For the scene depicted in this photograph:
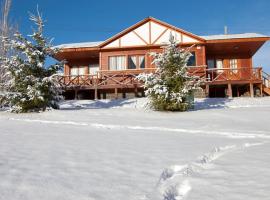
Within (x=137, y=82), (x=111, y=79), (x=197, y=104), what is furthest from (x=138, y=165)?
(x=111, y=79)

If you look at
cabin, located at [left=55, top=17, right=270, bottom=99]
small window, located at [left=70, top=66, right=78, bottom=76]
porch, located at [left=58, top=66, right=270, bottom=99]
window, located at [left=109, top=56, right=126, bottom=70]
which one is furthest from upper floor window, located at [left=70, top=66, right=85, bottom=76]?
window, located at [left=109, top=56, right=126, bottom=70]

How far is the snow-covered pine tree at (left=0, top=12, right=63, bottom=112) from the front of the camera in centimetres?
1292

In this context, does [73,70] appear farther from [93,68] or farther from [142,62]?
[142,62]

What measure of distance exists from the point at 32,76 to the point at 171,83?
570 centimetres

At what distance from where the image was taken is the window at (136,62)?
2161 cm

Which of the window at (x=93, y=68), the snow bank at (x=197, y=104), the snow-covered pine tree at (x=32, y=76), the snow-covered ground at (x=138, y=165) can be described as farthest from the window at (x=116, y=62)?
the snow-covered ground at (x=138, y=165)

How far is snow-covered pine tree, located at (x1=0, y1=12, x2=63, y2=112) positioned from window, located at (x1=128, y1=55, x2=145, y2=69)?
8.41m

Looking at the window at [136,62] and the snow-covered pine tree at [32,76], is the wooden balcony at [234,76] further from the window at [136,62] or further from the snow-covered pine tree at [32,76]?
the snow-covered pine tree at [32,76]

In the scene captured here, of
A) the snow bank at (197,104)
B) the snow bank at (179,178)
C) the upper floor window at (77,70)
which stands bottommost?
the snow bank at (179,178)

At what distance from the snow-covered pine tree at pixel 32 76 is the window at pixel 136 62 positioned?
8.41m

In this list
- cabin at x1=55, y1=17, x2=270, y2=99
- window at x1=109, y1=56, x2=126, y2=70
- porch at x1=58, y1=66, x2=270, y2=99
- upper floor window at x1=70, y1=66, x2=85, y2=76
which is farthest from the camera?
upper floor window at x1=70, y1=66, x2=85, y2=76

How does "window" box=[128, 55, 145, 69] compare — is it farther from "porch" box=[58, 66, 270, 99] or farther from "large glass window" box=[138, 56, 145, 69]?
"porch" box=[58, 66, 270, 99]

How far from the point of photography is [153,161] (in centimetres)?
498

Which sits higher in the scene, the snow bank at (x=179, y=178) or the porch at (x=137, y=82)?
the porch at (x=137, y=82)
